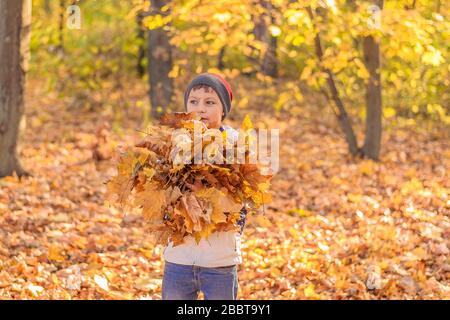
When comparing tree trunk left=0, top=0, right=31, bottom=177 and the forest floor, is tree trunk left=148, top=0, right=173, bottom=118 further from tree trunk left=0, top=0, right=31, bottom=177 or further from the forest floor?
tree trunk left=0, top=0, right=31, bottom=177

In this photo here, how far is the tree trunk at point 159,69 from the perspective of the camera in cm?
1142

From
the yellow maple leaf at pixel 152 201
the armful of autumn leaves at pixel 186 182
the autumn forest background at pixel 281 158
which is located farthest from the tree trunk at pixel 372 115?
the yellow maple leaf at pixel 152 201

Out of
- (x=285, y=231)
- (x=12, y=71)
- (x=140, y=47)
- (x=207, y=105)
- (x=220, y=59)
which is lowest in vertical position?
(x=285, y=231)

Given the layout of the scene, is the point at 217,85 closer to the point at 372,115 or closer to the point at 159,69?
the point at 372,115

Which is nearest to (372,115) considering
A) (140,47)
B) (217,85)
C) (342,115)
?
(342,115)

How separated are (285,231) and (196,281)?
148 inches

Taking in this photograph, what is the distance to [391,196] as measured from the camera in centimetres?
789

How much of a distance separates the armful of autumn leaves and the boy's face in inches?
11.9

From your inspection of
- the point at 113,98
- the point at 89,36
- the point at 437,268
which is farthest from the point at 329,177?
the point at 89,36

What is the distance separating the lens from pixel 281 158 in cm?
1025

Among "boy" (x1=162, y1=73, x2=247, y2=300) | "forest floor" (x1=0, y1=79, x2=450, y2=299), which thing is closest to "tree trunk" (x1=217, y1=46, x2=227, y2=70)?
"forest floor" (x1=0, y1=79, x2=450, y2=299)

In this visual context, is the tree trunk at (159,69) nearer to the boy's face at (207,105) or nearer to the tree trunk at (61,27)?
the tree trunk at (61,27)

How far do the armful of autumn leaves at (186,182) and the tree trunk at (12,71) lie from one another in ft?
16.0
